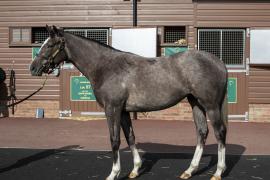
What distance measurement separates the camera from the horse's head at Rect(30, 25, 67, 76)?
5.87 m

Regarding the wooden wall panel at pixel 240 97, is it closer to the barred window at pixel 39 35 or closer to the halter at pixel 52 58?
the barred window at pixel 39 35

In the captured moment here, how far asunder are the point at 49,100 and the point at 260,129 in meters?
6.80

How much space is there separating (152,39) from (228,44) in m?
2.42

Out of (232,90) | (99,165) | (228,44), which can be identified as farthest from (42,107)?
(99,165)

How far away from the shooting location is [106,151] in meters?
8.03

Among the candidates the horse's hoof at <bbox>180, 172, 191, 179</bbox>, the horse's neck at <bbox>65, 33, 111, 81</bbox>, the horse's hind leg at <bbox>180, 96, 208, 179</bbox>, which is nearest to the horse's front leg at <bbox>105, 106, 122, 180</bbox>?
the horse's neck at <bbox>65, 33, 111, 81</bbox>

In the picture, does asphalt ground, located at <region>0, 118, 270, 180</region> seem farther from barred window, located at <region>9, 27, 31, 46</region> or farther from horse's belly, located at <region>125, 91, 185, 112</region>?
barred window, located at <region>9, 27, 31, 46</region>

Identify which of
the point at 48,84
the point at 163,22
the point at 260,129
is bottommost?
the point at 260,129

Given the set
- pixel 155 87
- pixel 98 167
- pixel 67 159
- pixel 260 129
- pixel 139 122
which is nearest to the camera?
pixel 155 87

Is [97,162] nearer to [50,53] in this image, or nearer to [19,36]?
[50,53]

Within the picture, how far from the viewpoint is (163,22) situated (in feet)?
43.7

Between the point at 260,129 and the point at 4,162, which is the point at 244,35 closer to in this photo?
the point at 260,129

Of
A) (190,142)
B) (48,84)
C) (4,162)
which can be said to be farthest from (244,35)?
(4,162)

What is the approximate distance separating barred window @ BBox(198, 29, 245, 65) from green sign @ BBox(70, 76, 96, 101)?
392 centimetres
